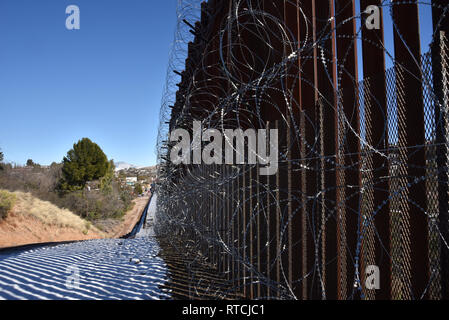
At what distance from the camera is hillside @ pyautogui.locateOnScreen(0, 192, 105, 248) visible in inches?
599

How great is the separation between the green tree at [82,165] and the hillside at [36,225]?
25.2 feet

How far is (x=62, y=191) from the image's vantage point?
2770cm

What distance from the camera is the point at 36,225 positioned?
17.0m

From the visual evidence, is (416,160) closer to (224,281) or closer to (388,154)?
(388,154)

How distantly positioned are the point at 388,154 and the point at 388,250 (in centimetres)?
50

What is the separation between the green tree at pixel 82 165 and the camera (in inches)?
1088

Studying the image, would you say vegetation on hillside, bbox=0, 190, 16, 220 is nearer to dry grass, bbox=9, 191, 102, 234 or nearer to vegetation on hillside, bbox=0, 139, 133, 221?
dry grass, bbox=9, 191, 102, 234

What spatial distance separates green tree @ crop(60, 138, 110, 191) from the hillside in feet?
25.2

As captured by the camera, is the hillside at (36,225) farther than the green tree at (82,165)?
No

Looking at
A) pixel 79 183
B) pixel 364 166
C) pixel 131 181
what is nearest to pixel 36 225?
pixel 79 183

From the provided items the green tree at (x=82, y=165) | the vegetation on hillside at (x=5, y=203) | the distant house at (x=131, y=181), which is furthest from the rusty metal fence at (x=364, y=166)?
the distant house at (x=131, y=181)

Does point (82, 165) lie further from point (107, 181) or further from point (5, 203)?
point (5, 203)

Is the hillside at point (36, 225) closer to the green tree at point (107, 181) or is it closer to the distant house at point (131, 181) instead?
the green tree at point (107, 181)
